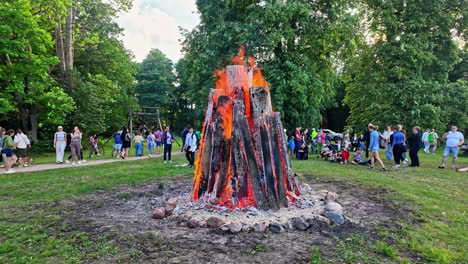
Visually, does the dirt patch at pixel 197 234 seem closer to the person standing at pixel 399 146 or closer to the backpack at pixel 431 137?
the person standing at pixel 399 146

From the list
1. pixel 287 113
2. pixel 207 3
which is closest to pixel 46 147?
pixel 207 3

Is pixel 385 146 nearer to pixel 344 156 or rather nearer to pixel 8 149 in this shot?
pixel 344 156

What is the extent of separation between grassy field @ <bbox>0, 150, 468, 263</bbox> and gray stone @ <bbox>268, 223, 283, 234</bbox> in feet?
3.35

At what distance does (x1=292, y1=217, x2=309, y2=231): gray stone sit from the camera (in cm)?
516

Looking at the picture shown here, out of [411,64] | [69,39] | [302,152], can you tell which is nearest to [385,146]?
[302,152]

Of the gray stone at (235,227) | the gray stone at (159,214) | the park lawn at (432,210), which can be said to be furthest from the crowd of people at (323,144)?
the gray stone at (235,227)

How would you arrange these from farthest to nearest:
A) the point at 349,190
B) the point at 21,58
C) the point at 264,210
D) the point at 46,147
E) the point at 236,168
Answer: the point at 46,147
the point at 21,58
the point at 349,190
the point at 236,168
the point at 264,210

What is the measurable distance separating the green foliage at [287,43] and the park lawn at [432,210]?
872 centimetres

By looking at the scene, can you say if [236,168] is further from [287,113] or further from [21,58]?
[21,58]

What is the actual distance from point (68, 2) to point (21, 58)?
16.4 ft

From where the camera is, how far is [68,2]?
19.5m

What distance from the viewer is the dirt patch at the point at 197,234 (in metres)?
4.06

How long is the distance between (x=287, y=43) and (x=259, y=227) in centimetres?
1691

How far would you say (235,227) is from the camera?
4.99 m
